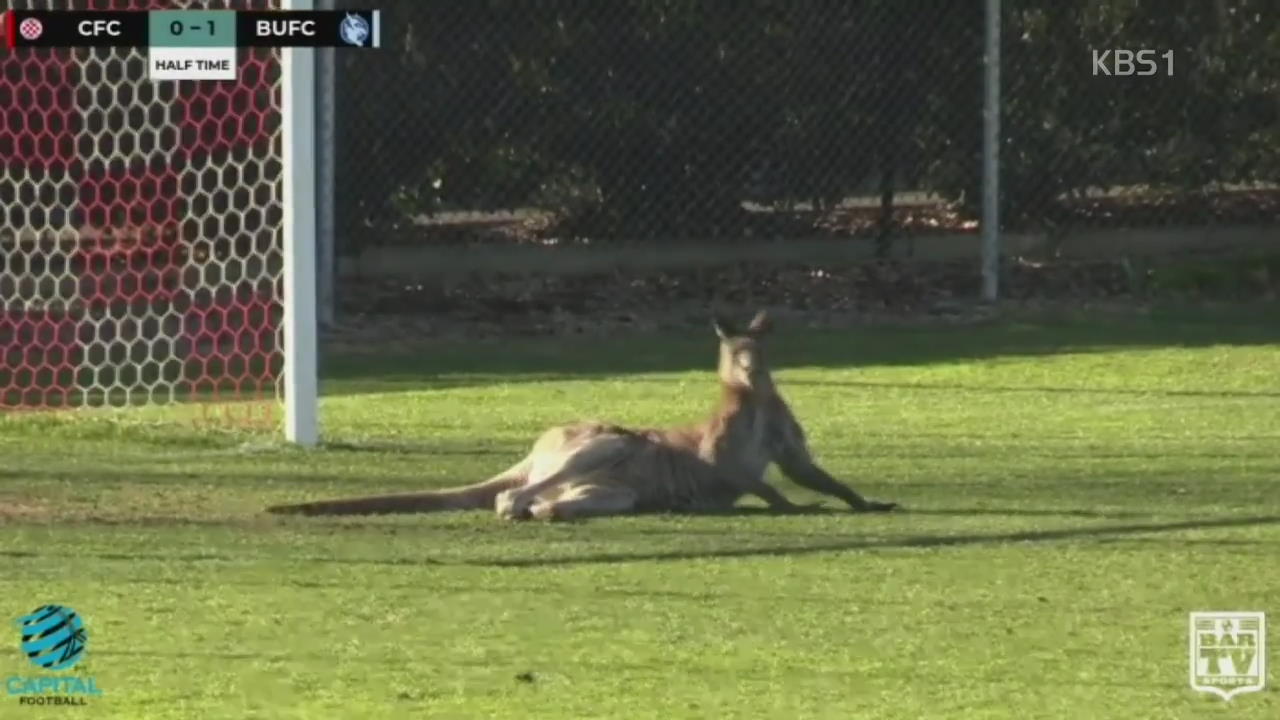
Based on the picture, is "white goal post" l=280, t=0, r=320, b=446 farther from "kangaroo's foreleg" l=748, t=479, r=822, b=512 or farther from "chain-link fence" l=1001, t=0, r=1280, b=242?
"chain-link fence" l=1001, t=0, r=1280, b=242

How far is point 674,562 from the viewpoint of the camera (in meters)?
8.23

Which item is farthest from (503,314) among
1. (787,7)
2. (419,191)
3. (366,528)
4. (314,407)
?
(366,528)

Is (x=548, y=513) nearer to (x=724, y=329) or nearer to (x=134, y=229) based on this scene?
(x=724, y=329)

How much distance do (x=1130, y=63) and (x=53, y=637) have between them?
1130 cm

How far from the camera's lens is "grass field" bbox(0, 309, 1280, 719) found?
6.46m

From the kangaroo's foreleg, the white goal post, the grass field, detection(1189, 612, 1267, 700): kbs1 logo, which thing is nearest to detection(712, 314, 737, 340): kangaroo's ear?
the kangaroo's foreleg

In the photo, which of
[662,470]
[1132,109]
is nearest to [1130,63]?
[1132,109]

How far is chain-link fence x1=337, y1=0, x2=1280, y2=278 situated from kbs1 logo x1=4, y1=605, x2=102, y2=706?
8482 millimetres

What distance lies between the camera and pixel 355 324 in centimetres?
1497

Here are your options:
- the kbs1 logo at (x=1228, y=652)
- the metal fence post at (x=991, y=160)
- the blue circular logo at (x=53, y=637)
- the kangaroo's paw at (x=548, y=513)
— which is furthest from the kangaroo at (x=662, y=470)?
the metal fence post at (x=991, y=160)

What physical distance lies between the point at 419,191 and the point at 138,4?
3304mm

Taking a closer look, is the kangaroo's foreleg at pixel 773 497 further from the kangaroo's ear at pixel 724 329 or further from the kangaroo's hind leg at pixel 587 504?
the kangaroo's ear at pixel 724 329

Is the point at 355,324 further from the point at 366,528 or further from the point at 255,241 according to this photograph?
the point at 366,528

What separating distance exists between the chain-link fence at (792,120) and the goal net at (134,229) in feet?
6.06
